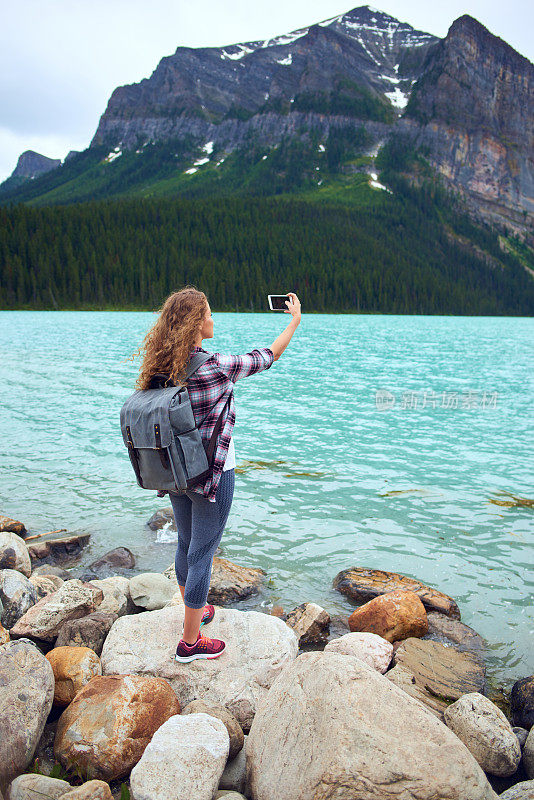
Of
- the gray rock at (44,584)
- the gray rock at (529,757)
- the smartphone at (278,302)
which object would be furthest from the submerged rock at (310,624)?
the smartphone at (278,302)

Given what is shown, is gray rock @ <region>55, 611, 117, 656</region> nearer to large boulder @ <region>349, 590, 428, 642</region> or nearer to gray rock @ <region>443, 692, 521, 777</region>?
large boulder @ <region>349, 590, 428, 642</region>

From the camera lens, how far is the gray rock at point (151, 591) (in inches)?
262

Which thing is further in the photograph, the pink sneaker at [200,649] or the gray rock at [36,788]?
the pink sneaker at [200,649]

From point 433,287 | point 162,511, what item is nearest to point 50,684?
point 162,511

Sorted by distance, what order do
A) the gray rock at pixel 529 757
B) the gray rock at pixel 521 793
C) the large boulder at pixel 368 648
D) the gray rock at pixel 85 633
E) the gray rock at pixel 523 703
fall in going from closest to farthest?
the gray rock at pixel 521 793, the gray rock at pixel 529 757, the gray rock at pixel 523 703, the gray rock at pixel 85 633, the large boulder at pixel 368 648

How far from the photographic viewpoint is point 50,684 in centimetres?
425

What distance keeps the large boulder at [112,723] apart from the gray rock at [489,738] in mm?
2332

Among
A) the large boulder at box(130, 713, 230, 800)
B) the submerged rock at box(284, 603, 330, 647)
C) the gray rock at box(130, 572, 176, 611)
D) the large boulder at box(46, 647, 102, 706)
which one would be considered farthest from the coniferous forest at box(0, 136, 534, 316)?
the large boulder at box(130, 713, 230, 800)

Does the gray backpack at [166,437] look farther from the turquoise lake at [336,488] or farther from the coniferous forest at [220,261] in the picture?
the coniferous forest at [220,261]

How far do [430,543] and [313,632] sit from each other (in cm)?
393

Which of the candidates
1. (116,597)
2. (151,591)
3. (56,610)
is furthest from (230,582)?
(56,610)

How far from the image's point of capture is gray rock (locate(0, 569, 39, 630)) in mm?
5991

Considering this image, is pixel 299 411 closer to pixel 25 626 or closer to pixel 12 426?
pixel 12 426

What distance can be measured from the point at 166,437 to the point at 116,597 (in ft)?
12.3
